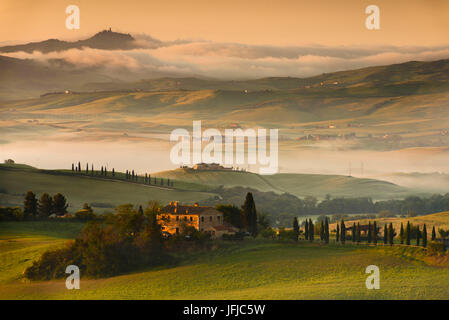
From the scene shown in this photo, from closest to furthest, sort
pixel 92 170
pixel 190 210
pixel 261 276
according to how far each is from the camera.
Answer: pixel 261 276, pixel 190 210, pixel 92 170

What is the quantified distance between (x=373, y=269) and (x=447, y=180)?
6953cm

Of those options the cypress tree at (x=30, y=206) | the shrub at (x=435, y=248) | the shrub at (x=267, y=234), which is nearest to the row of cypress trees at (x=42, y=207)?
the cypress tree at (x=30, y=206)

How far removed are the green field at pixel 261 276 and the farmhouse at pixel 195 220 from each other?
1969 mm

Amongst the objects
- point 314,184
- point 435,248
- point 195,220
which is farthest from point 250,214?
point 314,184

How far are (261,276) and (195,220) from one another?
22.6 ft

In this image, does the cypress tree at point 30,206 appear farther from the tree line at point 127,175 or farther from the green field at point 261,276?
the tree line at point 127,175

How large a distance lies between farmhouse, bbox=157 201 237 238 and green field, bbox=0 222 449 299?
1969 mm

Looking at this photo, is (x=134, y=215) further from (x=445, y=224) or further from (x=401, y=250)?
(x=445, y=224)

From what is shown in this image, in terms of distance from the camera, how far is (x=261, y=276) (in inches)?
1286

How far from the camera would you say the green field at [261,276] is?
97.5 ft

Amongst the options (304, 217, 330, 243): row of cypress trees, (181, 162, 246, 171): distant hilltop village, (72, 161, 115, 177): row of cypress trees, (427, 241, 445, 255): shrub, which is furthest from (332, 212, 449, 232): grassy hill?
(181, 162, 246, 171): distant hilltop village

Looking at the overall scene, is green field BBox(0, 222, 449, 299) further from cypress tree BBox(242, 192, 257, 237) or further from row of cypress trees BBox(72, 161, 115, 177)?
row of cypress trees BBox(72, 161, 115, 177)

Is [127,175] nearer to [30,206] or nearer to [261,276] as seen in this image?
[30,206]

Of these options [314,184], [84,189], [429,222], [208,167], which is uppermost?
[208,167]
